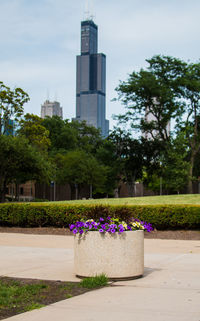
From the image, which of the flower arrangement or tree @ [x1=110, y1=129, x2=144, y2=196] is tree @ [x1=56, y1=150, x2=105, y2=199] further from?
the flower arrangement

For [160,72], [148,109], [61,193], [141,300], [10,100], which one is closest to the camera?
[141,300]

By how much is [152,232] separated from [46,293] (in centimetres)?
1095

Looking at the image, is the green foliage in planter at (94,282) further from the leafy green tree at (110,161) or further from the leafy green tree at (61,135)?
the leafy green tree at (61,135)

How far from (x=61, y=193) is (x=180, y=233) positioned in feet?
204

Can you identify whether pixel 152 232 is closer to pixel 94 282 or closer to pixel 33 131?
pixel 94 282

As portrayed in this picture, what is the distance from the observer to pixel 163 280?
7.75 meters

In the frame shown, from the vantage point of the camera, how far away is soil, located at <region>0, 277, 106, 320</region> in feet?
18.8

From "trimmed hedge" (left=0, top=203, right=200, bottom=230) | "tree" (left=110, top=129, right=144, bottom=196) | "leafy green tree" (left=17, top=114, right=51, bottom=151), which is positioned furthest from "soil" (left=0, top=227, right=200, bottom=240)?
"tree" (left=110, top=129, right=144, bottom=196)

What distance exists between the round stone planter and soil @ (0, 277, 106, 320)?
478 millimetres

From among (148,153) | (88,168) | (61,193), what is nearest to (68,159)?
(88,168)

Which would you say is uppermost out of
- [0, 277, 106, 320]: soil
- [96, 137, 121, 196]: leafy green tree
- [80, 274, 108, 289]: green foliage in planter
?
[96, 137, 121, 196]: leafy green tree

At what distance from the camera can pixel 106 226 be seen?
7.86 m

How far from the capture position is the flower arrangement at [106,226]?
7770mm

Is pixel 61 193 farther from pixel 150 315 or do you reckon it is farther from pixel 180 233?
pixel 150 315
